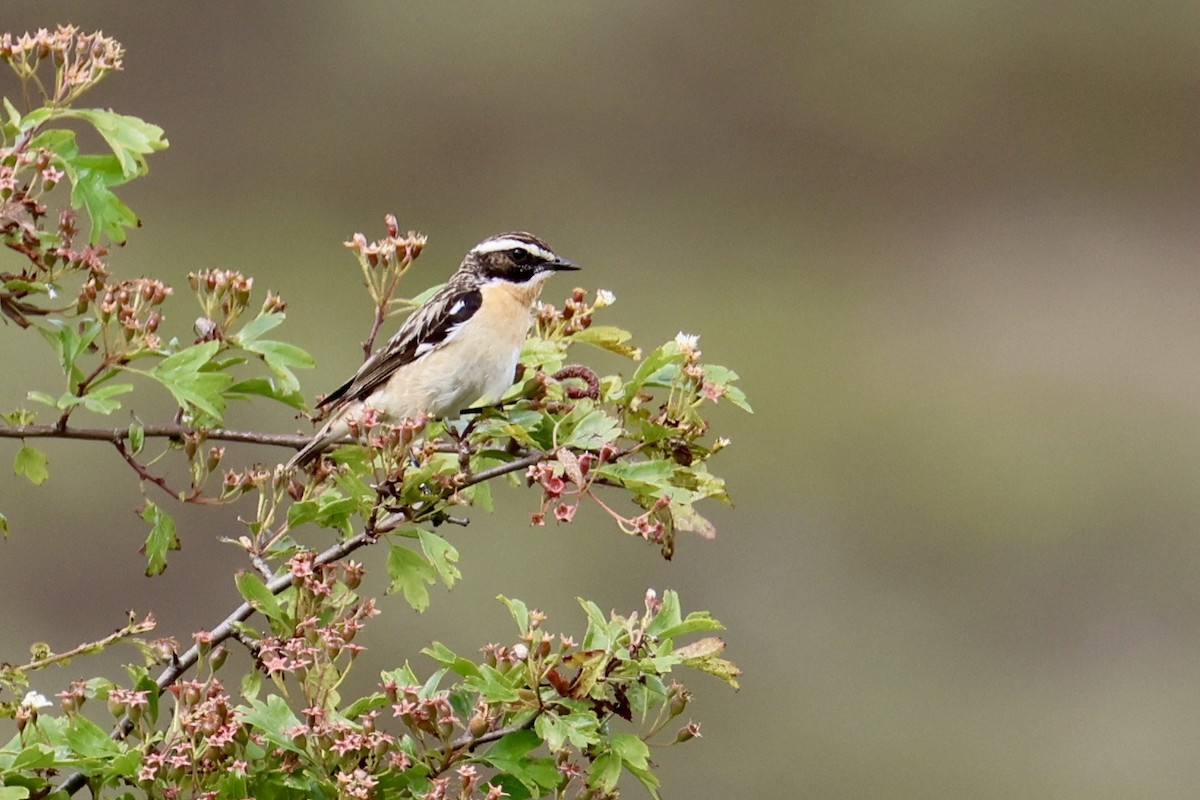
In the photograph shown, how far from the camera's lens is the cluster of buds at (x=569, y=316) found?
13.5 ft

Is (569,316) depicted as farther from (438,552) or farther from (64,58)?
(64,58)

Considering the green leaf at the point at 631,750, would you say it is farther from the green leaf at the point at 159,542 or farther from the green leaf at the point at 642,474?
the green leaf at the point at 159,542

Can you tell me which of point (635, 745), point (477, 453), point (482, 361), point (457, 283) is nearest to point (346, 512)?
point (477, 453)

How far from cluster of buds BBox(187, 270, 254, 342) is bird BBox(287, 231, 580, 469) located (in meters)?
0.98

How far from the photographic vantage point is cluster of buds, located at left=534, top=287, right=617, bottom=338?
412 centimetres

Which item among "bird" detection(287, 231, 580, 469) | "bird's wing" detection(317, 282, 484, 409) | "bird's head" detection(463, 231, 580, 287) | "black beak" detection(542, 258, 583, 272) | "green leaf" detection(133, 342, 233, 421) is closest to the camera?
"green leaf" detection(133, 342, 233, 421)

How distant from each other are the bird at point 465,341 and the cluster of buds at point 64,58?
1361mm

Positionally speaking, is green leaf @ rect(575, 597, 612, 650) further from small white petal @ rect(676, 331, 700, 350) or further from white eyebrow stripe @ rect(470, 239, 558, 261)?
white eyebrow stripe @ rect(470, 239, 558, 261)

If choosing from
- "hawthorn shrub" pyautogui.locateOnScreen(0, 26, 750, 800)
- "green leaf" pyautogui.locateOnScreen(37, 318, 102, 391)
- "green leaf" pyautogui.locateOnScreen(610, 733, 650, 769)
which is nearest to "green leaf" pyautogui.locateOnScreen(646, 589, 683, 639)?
"hawthorn shrub" pyautogui.locateOnScreen(0, 26, 750, 800)

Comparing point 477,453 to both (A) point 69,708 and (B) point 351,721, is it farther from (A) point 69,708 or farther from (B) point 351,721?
(A) point 69,708

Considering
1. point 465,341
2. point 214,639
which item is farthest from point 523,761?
point 465,341

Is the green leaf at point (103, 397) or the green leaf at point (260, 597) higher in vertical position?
the green leaf at point (103, 397)

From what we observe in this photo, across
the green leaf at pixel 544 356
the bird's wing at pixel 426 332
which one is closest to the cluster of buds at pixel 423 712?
the green leaf at pixel 544 356

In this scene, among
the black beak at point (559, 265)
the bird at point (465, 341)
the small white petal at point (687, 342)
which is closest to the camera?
the small white petal at point (687, 342)
